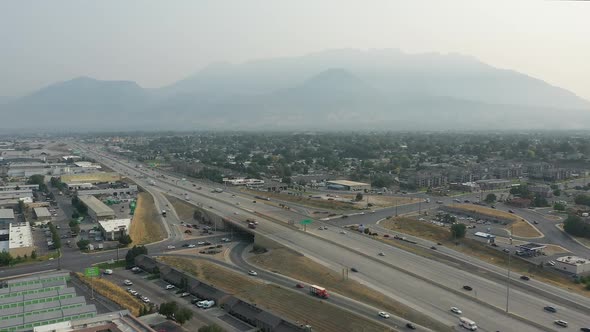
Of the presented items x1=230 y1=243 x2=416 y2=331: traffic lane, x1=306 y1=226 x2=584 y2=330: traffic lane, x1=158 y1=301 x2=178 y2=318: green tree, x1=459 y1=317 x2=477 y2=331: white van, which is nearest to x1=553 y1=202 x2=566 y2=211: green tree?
x1=306 y1=226 x2=584 y2=330: traffic lane

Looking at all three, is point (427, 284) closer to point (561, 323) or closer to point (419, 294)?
point (419, 294)

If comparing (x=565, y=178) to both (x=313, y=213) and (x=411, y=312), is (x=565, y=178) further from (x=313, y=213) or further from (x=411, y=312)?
(x=411, y=312)

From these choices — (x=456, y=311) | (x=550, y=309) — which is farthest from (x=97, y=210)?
(x=550, y=309)

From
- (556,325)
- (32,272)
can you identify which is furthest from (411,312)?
(32,272)

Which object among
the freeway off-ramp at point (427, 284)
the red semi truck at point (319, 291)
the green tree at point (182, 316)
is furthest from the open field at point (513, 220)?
the green tree at point (182, 316)

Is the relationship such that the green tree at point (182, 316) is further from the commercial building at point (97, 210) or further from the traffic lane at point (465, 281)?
the commercial building at point (97, 210)

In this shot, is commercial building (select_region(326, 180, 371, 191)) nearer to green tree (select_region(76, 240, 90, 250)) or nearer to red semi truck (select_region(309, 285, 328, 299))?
green tree (select_region(76, 240, 90, 250))

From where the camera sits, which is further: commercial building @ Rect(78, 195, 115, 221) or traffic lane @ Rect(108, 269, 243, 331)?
commercial building @ Rect(78, 195, 115, 221)
